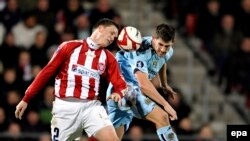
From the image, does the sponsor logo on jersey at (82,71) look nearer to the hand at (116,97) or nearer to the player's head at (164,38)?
the hand at (116,97)

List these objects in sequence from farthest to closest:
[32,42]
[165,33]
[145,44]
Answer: [32,42], [145,44], [165,33]

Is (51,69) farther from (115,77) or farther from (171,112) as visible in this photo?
(171,112)

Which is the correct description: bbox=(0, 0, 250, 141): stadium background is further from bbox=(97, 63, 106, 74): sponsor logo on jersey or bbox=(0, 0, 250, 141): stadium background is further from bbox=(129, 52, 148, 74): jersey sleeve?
bbox=(97, 63, 106, 74): sponsor logo on jersey

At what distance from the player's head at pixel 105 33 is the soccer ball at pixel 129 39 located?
0.21 metres

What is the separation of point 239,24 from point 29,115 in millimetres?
4324

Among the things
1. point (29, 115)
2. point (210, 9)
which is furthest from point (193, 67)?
point (29, 115)

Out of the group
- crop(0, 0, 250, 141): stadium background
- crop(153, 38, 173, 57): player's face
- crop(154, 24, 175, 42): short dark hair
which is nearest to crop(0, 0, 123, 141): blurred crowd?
crop(0, 0, 250, 141): stadium background

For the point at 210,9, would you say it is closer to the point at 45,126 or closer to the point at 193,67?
the point at 193,67

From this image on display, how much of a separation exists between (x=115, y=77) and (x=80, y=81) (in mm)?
353

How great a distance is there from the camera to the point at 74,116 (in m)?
9.52

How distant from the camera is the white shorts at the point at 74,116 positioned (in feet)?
31.2

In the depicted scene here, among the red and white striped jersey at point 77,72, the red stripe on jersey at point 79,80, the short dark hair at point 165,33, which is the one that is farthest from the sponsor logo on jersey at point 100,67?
the short dark hair at point 165,33

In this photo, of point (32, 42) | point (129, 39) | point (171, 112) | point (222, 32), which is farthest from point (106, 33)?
point (222, 32)

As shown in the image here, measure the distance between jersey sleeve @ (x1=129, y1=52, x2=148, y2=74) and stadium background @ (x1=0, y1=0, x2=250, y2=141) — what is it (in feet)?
11.8
